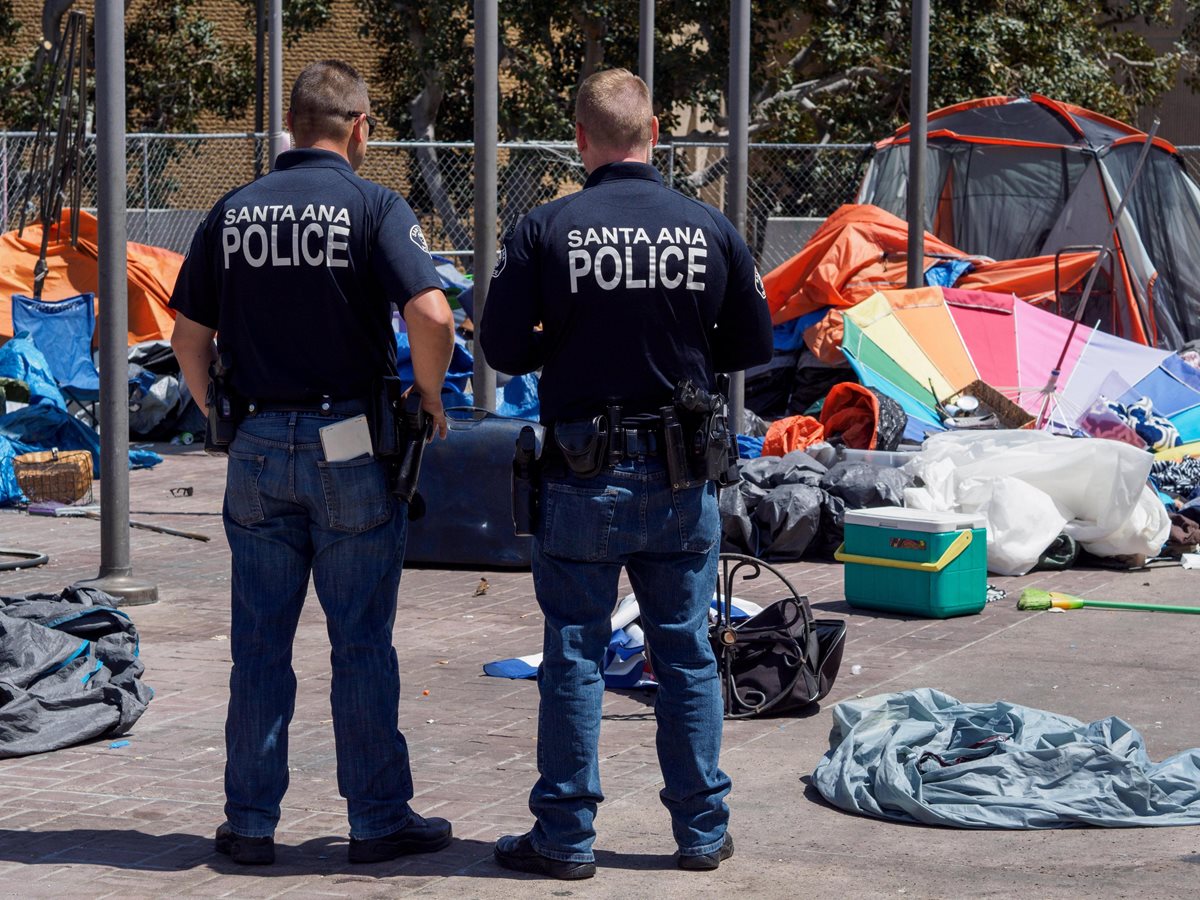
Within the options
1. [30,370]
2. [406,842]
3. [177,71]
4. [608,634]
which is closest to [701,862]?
[608,634]

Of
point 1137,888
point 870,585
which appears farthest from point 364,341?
point 870,585

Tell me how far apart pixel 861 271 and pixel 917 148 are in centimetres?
114

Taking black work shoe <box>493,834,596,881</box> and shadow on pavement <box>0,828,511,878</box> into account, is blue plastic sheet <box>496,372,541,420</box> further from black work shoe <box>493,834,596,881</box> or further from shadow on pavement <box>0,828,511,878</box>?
black work shoe <box>493,834,596,881</box>

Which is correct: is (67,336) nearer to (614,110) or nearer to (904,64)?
(614,110)

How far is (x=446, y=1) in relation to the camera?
76.6 feet

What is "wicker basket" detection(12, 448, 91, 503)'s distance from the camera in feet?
37.1

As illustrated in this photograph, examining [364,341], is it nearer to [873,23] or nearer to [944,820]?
[944,820]

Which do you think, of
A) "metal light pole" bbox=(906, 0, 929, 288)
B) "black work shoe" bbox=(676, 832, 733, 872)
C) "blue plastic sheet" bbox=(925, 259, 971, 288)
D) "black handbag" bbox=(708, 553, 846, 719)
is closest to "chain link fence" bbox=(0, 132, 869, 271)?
"blue plastic sheet" bbox=(925, 259, 971, 288)

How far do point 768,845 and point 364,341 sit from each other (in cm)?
177

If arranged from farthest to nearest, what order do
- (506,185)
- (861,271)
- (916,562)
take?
(506,185) < (861,271) < (916,562)

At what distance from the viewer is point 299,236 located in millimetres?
4387

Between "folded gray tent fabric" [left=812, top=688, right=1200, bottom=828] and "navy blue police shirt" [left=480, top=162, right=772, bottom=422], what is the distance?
1462 millimetres

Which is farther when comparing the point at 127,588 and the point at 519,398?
the point at 519,398

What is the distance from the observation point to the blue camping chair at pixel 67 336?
46.0 feet
